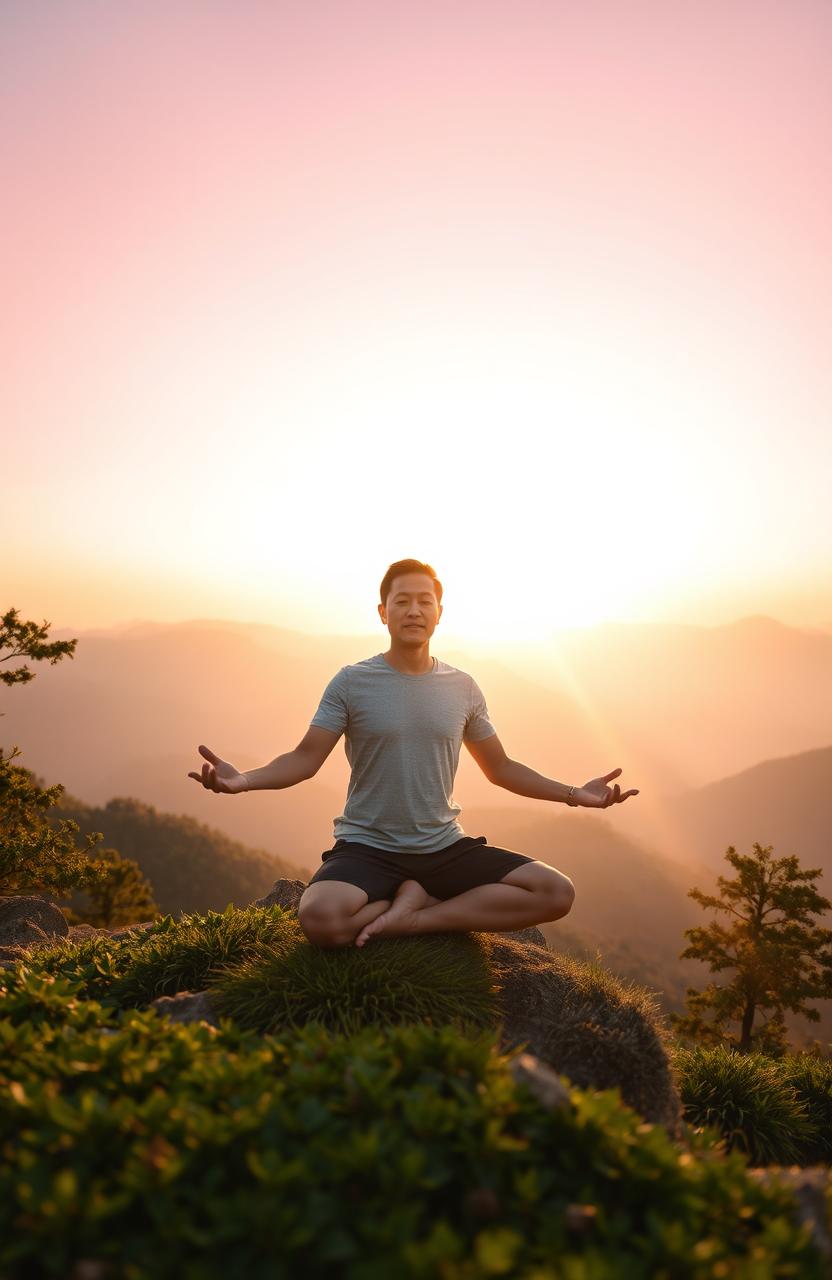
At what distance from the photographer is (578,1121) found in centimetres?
241

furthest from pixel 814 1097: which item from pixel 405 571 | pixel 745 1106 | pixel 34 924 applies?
pixel 34 924

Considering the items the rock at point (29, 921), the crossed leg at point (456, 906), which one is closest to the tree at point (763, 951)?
the crossed leg at point (456, 906)

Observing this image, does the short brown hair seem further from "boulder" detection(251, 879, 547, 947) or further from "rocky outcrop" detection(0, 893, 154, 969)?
"rocky outcrop" detection(0, 893, 154, 969)

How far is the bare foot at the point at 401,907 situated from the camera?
4707mm

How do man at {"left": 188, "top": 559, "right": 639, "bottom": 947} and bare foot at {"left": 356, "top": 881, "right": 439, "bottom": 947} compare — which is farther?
man at {"left": 188, "top": 559, "right": 639, "bottom": 947}

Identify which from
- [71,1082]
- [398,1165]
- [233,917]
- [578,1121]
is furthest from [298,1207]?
[233,917]

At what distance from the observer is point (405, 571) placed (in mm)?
5500

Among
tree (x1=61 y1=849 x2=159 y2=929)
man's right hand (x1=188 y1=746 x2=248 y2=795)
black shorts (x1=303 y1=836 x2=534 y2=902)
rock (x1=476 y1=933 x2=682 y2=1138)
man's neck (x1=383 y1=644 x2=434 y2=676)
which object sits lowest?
tree (x1=61 y1=849 x2=159 y2=929)

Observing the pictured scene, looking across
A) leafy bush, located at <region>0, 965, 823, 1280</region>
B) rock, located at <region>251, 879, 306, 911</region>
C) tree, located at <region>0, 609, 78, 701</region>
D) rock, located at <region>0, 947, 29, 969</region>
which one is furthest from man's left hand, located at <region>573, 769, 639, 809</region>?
tree, located at <region>0, 609, 78, 701</region>

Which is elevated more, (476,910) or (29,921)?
(476,910)

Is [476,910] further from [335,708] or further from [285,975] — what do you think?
[335,708]

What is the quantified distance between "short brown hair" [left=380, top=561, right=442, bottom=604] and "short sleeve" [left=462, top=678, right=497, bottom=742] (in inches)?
29.5

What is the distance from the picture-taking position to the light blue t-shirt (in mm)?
5207

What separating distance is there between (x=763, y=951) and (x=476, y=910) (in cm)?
1445
